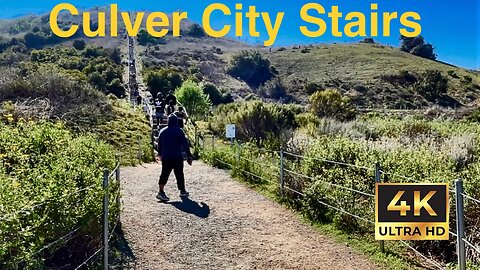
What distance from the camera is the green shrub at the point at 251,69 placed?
75.6 meters

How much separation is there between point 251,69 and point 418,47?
32603 mm

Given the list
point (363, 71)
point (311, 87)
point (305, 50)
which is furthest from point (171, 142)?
point (305, 50)

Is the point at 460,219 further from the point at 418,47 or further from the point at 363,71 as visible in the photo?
the point at 418,47

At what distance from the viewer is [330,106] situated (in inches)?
1206

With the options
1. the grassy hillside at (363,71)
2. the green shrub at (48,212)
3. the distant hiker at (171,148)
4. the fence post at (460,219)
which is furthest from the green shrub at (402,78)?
the green shrub at (48,212)

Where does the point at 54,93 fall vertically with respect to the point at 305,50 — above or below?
below

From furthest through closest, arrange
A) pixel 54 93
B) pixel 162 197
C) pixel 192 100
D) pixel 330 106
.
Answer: pixel 192 100, pixel 330 106, pixel 54 93, pixel 162 197

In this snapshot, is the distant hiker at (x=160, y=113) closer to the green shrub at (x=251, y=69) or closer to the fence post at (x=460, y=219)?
the fence post at (x=460, y=219)

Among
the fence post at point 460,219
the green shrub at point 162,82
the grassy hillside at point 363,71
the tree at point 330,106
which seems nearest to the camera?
the fence post at point 460,219

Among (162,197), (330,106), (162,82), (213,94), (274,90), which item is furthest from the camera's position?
(274,90)

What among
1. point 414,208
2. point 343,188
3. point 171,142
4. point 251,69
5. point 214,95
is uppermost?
point 251,69

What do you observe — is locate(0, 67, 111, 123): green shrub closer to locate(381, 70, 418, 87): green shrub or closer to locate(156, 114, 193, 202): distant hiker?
locate(156, 114, 193, 202): distant hiker

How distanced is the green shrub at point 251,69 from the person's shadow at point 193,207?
64.8m

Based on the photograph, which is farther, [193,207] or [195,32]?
[195,32]
